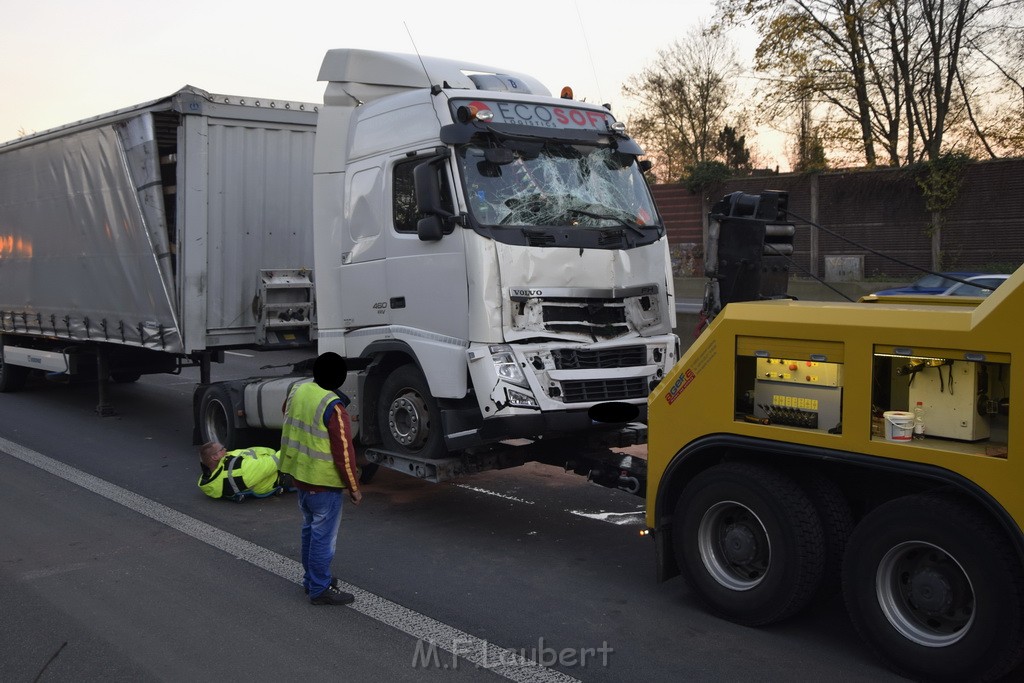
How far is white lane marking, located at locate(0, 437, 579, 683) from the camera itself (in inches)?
199

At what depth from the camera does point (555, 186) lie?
7391 mm

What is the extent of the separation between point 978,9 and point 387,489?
23.7 m

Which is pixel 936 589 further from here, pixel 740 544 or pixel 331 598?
pixel 331 598

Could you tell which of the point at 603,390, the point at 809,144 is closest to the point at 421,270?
the point at 603,390

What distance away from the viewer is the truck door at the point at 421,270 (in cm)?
705

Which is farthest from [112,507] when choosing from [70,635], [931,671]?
[931,671]

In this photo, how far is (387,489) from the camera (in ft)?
29.7

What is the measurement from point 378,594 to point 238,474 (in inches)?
110

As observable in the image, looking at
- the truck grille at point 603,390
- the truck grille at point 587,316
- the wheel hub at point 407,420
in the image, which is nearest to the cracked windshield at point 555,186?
the truck grille at point 587,316

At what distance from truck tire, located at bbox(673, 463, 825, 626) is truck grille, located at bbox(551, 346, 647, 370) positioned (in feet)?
5.42

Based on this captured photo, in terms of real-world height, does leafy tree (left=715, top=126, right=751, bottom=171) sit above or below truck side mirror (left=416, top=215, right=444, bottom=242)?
above

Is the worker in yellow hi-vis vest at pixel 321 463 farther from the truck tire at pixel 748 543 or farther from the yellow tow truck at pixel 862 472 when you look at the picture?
the truck tire at pixel 748 543

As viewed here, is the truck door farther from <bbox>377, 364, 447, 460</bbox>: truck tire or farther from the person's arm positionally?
the person's arm

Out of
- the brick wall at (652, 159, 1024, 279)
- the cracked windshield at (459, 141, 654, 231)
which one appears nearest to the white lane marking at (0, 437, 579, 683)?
the cracked windshield at (459, 141, 654, 231)
